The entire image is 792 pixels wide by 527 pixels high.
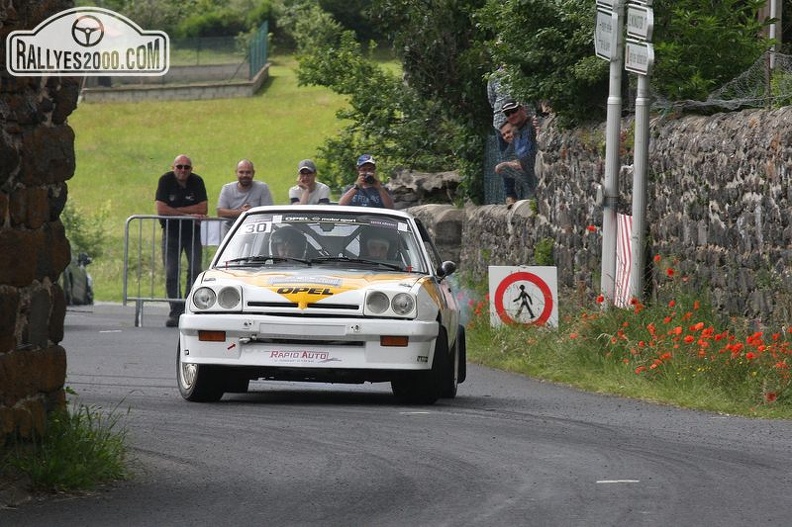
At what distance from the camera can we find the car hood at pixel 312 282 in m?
12.4

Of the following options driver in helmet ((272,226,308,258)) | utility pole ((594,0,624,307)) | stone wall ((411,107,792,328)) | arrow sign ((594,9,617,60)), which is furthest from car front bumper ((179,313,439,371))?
arrow sign ((594,9,617,60))

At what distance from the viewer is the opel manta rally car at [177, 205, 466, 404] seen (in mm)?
12281

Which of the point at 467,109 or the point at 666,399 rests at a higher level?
the point at 467,109

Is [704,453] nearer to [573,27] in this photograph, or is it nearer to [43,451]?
[43,451]

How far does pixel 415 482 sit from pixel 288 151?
237 ft

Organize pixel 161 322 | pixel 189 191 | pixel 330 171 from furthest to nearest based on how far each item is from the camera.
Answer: pixel 330 171 → pixel 161 322 → pixel 189 191

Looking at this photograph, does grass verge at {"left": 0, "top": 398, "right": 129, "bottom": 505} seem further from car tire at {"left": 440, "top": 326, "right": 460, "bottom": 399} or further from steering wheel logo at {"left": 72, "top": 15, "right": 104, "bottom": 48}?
car tire at {"left": 440, "top": 326, "right": 460, "bottom": 399}

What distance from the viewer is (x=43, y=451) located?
841 cm

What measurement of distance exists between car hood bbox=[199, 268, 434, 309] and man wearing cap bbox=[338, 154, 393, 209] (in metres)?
7.10

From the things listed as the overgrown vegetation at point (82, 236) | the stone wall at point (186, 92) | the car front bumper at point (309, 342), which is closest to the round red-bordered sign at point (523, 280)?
the car front bumper at point (309, 342)

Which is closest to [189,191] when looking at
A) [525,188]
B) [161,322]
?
[161,322]

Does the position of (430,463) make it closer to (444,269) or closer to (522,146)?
(444,269)

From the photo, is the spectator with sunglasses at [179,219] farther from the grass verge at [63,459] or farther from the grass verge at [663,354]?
the grass verge at [63,459]

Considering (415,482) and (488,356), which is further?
(488,356)
